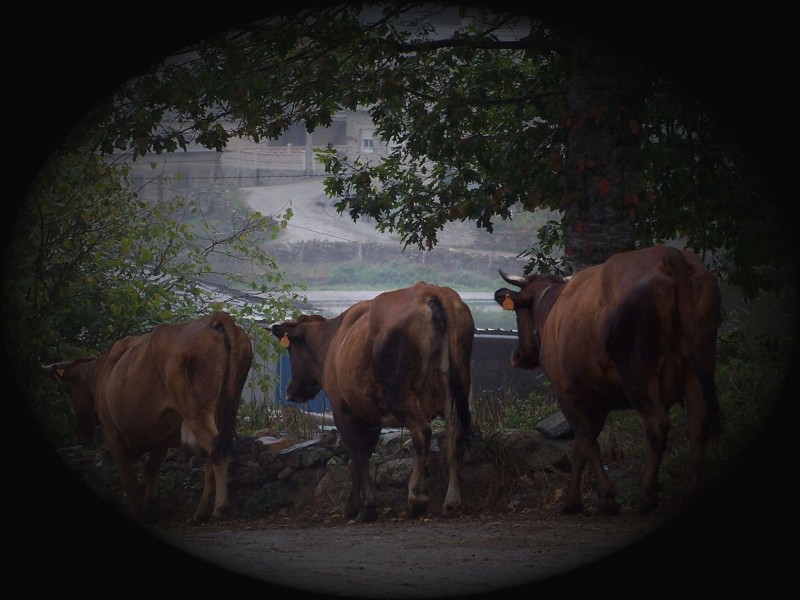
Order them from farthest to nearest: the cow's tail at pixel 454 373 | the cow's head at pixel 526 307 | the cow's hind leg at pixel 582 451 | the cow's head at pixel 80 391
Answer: the cow's head at pixel 526 307 → the cow's head at pixel 80 391 → the cow's tail at pixel 454 373 → the cow's hind leg at pixel 582 451

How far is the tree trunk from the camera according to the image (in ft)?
25.2

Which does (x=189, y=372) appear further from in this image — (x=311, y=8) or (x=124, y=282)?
(x=311, y=8)

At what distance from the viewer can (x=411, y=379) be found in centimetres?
718

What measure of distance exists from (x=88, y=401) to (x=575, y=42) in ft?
14.5

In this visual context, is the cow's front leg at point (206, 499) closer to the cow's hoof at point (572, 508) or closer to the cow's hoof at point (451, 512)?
the cow's hoof at point (451, 512)

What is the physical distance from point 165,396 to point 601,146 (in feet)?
12.1

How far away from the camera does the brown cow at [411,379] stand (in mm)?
7152

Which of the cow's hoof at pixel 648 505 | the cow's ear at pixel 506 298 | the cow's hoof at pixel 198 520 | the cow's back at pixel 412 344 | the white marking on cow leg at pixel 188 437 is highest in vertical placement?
the cow's ear at pixel 506 298

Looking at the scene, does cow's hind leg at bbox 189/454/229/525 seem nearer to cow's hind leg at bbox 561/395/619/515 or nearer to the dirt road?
the dirt road

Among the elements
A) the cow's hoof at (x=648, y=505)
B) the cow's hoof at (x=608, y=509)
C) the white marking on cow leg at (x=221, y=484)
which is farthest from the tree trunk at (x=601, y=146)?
the white marking on cow leg at (x=221, y=484)

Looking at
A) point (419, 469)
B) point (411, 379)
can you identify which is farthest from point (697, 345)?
point (419, 469)

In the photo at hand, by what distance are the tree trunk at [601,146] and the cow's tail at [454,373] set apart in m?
1.57

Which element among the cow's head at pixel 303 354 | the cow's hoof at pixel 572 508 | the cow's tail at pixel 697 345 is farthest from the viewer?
the cow's head at pixel 303 354

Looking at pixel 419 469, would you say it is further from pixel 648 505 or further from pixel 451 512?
pixel 648 505
